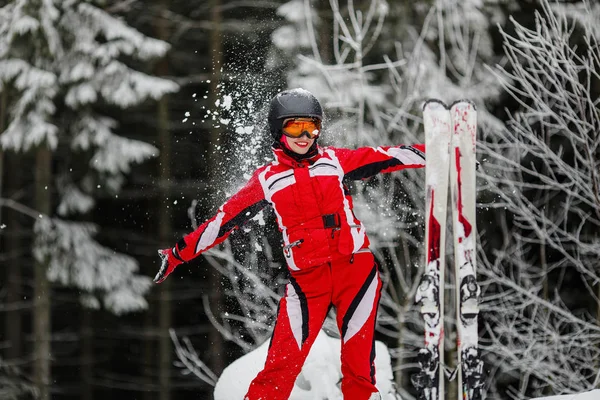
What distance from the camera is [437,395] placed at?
3.28 meters

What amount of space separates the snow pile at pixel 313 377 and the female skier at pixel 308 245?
0.90 meters

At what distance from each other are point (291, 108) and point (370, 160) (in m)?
0.43

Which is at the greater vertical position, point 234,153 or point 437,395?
point 234,153

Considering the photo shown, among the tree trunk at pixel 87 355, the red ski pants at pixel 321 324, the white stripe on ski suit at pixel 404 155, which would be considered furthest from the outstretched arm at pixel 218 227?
the tree trunk at pixel 87 355

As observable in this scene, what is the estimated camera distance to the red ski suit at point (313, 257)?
2871 mm

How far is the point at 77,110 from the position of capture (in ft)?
28.4

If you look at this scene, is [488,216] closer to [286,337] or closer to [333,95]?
[333,95]

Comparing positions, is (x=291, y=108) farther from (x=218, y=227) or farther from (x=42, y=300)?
(x=42, y=300)

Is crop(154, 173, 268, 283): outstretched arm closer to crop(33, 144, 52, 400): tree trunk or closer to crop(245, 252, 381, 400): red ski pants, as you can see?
crop(245, 252, 381, 400): red ski pants

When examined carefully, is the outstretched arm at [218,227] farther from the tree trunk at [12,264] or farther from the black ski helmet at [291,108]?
the tree trunk at [12,264]

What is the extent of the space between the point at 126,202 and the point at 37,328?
228 centimetres

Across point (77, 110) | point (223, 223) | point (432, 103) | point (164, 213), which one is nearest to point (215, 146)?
point (164, 213)

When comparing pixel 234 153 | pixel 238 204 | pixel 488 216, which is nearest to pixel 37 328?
pixel 234 153

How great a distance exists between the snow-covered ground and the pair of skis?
2.08ft
